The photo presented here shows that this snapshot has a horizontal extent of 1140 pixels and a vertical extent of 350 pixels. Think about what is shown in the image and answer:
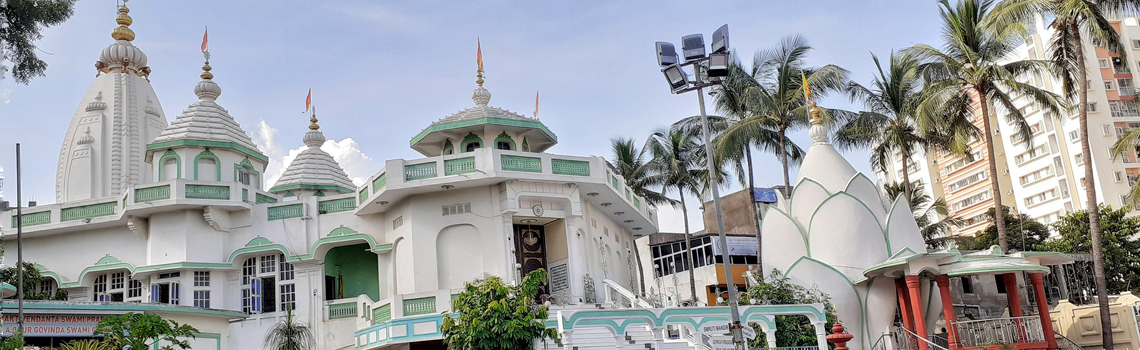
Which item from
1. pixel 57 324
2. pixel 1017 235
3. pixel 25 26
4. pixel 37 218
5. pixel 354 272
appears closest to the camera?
pixel 25 26

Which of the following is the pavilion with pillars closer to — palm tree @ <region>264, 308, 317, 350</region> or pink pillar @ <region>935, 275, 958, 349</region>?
pink pillar @ <region>935, 275, 958, 349</region>

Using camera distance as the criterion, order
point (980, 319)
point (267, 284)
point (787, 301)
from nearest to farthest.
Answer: point (980, 319), point (787, 301), point (267, 284)

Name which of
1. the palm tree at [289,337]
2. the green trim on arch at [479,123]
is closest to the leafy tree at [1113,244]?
the green trim on arch at [479,123]

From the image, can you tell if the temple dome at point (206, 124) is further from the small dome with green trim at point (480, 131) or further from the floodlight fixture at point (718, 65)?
the floodlight fixture at point (718, 65)

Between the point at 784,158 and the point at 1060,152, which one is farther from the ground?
the point at 1060,152

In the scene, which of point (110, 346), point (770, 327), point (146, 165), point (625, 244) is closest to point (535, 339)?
point (770, 327)

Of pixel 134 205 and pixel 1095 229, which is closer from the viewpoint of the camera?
pixel 1095 229

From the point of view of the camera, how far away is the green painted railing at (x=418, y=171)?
25406mm

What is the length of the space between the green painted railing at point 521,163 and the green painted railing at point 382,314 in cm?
457

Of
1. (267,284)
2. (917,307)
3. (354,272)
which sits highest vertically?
(354,272)

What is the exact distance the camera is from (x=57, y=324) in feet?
69.3

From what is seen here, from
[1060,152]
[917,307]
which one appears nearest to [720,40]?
[917,307]

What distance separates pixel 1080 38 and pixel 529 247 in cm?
1548

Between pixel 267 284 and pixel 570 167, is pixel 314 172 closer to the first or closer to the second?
pixel 267 284
